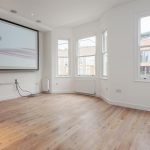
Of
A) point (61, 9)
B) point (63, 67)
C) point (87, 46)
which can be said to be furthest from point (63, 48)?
point (61, 9)

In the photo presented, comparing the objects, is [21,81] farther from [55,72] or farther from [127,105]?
[127,105]

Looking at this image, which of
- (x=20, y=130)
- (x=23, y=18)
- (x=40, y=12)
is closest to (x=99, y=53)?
(x=40, y=12)

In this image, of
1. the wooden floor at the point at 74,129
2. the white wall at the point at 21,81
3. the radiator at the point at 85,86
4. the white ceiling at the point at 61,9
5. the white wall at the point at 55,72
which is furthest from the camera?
the white wall at the point at 55,72

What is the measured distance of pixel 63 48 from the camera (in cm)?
657

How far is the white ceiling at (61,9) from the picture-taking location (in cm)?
404

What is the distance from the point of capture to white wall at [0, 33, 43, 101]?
5.00 metres

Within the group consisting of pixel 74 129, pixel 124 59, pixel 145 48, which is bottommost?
pixel 74 129

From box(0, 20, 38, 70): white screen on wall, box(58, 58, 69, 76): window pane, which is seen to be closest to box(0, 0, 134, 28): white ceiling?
box(0, 20, 38, 70): white screen on wall

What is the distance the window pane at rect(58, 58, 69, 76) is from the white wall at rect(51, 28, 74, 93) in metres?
0.20

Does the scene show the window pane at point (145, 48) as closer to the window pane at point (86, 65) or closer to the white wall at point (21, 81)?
the window pane at point (86, 65)

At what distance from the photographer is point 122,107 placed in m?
4.11

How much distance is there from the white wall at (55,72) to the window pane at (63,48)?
0.63ft

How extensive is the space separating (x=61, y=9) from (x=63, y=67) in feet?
8.91

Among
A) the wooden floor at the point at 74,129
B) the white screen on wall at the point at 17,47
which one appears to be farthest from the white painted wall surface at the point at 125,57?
the white screen on wall at the point at 17,47
